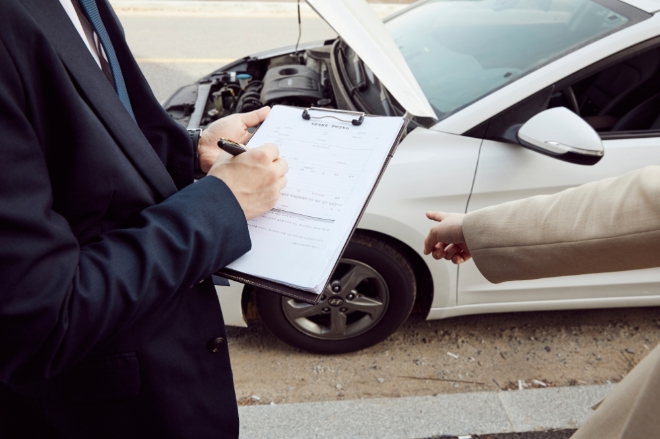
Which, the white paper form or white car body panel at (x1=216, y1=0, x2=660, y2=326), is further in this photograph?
white car body panel at (x1=216, y1=0, x2=660, y2=326)

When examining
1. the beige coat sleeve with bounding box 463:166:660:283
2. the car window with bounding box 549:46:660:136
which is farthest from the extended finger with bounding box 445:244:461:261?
the car window with bounding box 549:46:660:136

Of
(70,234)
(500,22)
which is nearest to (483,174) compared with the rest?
(500,22)

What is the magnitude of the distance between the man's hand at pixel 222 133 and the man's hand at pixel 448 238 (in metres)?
0.51

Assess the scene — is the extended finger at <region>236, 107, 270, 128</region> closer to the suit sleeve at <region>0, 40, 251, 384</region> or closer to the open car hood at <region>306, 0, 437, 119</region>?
the suit sleeve at <region>0, 40, 251, 384</region>

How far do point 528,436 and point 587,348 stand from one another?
2.58ft

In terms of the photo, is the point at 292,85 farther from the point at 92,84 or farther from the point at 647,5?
the point at 92,84

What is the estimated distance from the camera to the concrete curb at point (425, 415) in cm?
200

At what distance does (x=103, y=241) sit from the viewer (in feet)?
2.61

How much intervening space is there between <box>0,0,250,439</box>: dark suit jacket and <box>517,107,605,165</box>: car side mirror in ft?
4.59

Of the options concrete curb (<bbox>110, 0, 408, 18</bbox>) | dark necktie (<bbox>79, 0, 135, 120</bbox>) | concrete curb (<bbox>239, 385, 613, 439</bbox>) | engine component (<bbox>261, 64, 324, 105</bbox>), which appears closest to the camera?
dark necktie (<bbox>79, 0, 135, 120</bbox>)

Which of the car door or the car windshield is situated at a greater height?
the car windshield

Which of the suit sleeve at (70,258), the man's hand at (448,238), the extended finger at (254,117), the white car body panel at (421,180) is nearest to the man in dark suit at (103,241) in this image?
the suit sleeve at (70,258)

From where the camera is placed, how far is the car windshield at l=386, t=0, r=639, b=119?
7.09 feet

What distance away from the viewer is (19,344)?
0.70 meters
